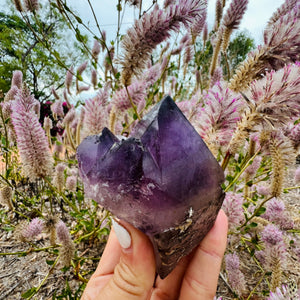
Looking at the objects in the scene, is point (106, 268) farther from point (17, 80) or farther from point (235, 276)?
point (17, 80)

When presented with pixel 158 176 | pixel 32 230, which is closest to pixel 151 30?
pixel 158 176

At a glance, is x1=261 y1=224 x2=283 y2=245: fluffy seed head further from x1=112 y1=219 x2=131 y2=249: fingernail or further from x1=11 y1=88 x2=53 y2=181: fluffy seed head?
x1=11 y1=88 x2=53 y2=181: fluffy seed head

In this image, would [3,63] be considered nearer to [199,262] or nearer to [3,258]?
[3,258]

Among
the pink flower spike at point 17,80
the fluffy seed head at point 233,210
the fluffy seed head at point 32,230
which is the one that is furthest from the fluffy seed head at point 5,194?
the fluffy seed head at point 233,210

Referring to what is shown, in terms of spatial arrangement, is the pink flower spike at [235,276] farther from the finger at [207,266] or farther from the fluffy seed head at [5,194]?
the fluffy seed head at [5,194]

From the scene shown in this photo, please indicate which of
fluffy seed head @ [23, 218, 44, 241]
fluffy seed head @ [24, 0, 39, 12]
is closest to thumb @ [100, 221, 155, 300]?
fluffy seed head @ [23, 218, 44, 241]

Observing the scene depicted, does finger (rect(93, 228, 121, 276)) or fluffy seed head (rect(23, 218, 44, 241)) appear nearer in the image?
finger (rect(93, 228, 121, 276))
